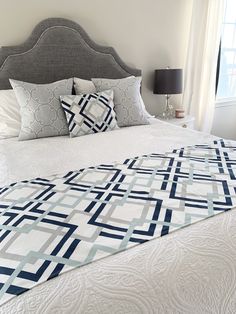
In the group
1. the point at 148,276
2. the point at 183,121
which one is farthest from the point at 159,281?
the point at 183,121

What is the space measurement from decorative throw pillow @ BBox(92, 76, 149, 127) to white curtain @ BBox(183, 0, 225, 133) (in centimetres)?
114

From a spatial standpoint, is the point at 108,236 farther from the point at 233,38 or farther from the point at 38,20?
the point at 233,38

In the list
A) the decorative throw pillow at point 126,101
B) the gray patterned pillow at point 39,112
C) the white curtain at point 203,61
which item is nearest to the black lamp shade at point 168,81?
the white curtain at point 203,61

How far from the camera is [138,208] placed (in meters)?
1.15

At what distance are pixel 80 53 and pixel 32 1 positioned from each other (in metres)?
0.55

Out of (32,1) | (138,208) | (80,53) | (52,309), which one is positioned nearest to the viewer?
(52,309)

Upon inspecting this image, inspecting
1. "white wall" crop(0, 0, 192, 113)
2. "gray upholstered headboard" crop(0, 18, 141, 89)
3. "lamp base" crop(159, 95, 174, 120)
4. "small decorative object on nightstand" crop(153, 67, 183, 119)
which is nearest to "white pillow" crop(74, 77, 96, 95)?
"gray upholstered headboard" crop(0, 18, 141, 89)

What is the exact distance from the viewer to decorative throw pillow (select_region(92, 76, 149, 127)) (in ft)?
7.85

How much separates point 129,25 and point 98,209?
232cm

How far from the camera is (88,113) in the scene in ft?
7.10

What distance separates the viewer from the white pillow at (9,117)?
7.04ft

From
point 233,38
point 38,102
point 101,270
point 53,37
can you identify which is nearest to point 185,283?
point 101,270

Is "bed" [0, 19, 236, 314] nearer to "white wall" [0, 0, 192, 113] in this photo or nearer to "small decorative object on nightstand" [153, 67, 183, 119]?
"white wall" [0, 0, 192, 113]

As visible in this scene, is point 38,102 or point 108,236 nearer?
point 108,236
